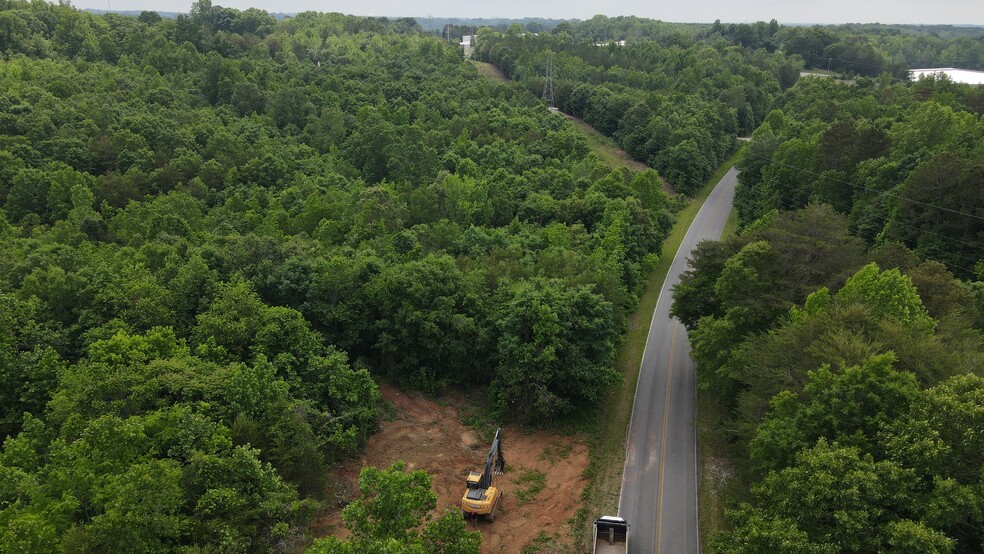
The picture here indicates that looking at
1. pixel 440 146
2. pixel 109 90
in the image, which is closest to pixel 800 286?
pixel 440 146

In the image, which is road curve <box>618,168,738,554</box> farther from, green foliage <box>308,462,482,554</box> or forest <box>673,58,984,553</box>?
green foliage <box>308,462,482,554</box>

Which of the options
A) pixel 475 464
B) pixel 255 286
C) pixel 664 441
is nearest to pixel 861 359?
pixel 664 441

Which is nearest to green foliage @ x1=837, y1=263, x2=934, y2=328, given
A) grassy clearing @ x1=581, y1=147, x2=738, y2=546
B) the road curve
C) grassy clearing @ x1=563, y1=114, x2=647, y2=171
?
the road curve

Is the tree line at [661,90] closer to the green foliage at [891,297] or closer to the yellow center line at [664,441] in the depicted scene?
the yellow center line at [664,441]

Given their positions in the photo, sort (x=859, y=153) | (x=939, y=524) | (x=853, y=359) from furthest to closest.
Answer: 1. (x=859, y=153)
2. (x=853, y=359)
3. (x=939, y=524)

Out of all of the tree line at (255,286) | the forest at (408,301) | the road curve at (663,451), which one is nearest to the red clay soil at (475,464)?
the tree line at (255,286)

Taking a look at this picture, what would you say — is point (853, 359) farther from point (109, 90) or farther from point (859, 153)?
point (109, 90)
